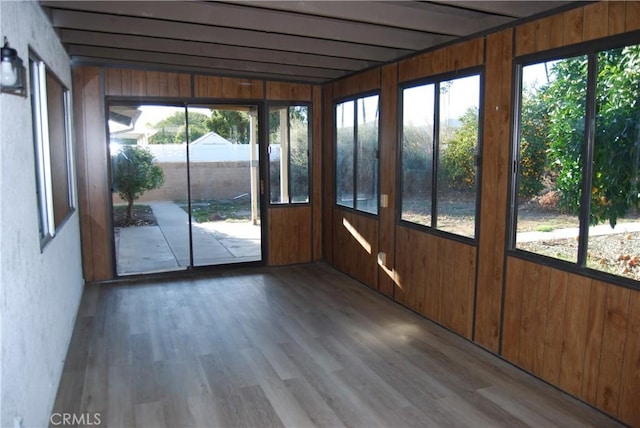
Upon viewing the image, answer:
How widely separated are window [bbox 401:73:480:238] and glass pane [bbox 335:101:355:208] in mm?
1173

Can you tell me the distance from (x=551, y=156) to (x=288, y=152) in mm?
3907

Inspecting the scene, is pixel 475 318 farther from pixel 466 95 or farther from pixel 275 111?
pixel 275 111

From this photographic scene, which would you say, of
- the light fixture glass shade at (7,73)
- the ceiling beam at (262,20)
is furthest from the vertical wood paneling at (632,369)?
the light fixture glass shade at (7,73)

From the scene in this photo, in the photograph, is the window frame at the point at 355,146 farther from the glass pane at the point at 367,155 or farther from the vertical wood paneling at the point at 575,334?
the vertical wood paneling at the point at 575,334

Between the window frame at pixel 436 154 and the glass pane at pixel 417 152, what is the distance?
4cm

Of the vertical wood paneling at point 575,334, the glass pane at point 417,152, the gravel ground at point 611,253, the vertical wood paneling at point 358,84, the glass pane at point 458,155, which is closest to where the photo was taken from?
the gravel ground at point 611,253

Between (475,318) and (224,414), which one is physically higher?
(475,318)

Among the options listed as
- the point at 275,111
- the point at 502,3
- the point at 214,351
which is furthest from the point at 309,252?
the point at 502,3

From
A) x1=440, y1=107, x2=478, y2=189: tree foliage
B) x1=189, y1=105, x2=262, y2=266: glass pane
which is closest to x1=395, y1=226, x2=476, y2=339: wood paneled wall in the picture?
x1=440, y1=107, x2=478, y2=189: tree foliage

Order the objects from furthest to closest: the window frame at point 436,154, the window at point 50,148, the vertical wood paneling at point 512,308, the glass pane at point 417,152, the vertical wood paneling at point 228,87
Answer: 1. the vertical wood paneling at point 228,87
2. the glass pane at point 417,152
3. the window frame at point 436,154
4. the vertical wood paneling at point 512,308
5. the window at point 50,148

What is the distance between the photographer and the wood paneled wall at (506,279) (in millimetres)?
2754

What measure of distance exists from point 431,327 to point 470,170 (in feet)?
4.78

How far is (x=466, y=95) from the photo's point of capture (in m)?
3.95

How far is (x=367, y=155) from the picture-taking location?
5.60 metres
